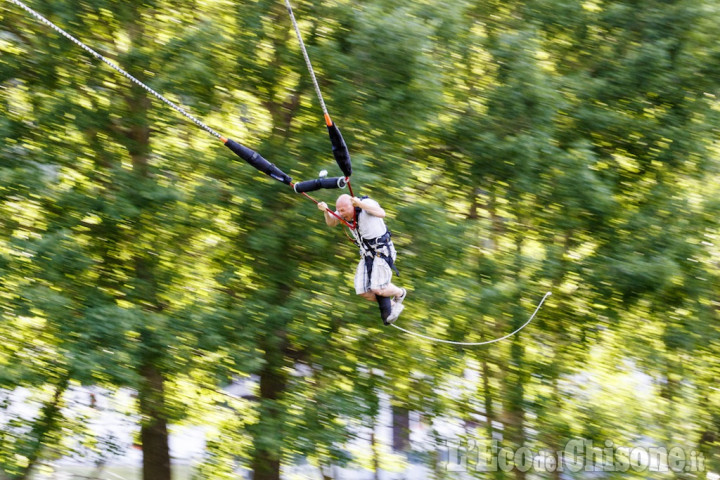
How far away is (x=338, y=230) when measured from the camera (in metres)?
8.01

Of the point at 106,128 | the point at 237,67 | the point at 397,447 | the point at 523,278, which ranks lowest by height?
the point at 397,447

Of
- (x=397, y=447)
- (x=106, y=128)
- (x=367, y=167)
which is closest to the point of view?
(x=367, y=167)

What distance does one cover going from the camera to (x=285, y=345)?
27.4ft

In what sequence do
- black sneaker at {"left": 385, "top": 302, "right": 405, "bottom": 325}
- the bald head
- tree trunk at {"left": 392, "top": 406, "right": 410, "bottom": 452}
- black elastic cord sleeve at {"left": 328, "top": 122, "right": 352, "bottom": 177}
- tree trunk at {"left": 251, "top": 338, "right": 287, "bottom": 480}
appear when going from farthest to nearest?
tree trunk at {"left": 392, "top": 406, "right": 410, "bottom": 452}
tree trunk at {"left": 251, "top": 338, "right": 287, "bottom": 480}
black sneaker at {"left": 385, "top": 302, "right": 405, "bottom": 325}
the bald head
black elastic cord sleeve at {"left": 328, "top": 122, "right": 352, "bottom": 177}

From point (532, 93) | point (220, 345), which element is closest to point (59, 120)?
point (220, 345)

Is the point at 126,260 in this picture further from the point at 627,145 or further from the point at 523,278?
the point at 627,145

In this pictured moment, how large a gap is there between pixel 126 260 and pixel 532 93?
194 inches

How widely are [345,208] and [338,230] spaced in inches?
92.7

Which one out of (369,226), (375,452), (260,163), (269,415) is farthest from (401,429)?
(260,163)

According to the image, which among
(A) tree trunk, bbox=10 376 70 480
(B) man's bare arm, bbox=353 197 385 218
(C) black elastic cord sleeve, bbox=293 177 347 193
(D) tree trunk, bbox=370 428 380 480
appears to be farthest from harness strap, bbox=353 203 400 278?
(A) tree trunk, bbox=10 376 70 480

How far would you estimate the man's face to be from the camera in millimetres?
5628

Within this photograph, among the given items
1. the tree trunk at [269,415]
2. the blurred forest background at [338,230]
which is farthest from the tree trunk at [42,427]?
the tree trunk at [269,415]

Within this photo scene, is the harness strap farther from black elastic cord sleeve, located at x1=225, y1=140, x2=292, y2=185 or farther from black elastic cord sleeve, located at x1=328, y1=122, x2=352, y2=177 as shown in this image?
black elastic cord sleeve, located at x1=225, y1=140, x2=292, y2=185

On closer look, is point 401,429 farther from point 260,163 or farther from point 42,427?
point 260,163
